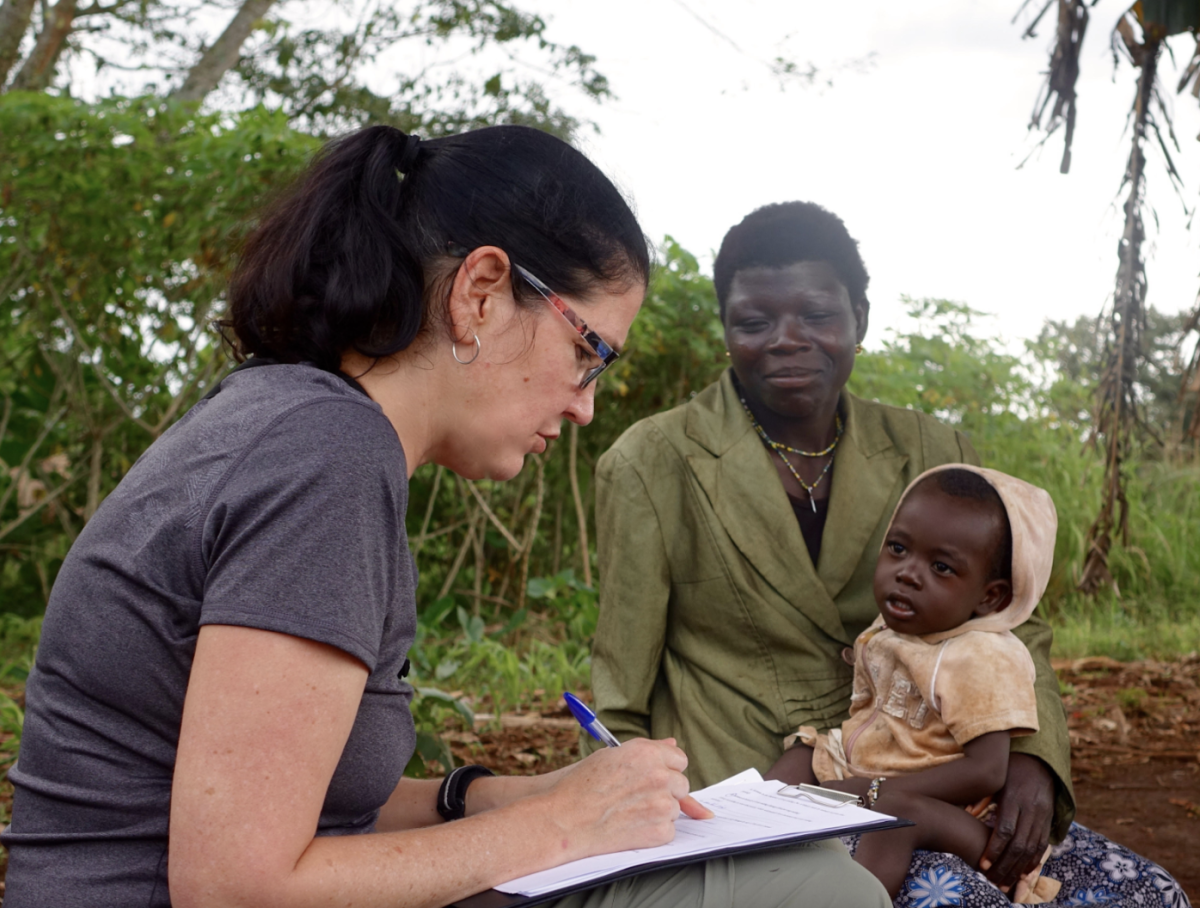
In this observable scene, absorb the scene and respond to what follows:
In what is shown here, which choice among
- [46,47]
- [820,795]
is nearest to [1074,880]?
[820,795]

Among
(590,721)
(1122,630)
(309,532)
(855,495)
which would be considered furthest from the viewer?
(1122,630)

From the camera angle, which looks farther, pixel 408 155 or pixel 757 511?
pixel 757 511

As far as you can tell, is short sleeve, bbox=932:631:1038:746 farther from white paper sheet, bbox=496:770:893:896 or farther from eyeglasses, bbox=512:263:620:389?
eyeglasses, bbox=512:263:620:389

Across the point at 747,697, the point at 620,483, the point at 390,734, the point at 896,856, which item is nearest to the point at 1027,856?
the point at 896,856

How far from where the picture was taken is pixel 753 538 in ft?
9.63

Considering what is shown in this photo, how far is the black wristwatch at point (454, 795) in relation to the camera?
1.96m

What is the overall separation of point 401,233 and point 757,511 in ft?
5.07

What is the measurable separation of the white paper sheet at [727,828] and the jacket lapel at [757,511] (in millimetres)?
936

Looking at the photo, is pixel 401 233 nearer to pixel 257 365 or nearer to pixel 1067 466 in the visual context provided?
pixel 257 365

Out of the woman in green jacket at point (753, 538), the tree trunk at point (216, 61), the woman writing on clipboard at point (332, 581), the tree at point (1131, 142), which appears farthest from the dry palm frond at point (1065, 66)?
the tree trunk at point (216, 61)

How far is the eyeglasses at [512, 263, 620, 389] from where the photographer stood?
1.69 m

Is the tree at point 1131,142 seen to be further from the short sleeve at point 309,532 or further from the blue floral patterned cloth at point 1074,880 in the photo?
the short sleeve at point 309,532

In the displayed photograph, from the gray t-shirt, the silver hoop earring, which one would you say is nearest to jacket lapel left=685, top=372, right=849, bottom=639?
the silver hoop earring

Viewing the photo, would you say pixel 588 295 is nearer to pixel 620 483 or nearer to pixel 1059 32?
pixel 620 483
